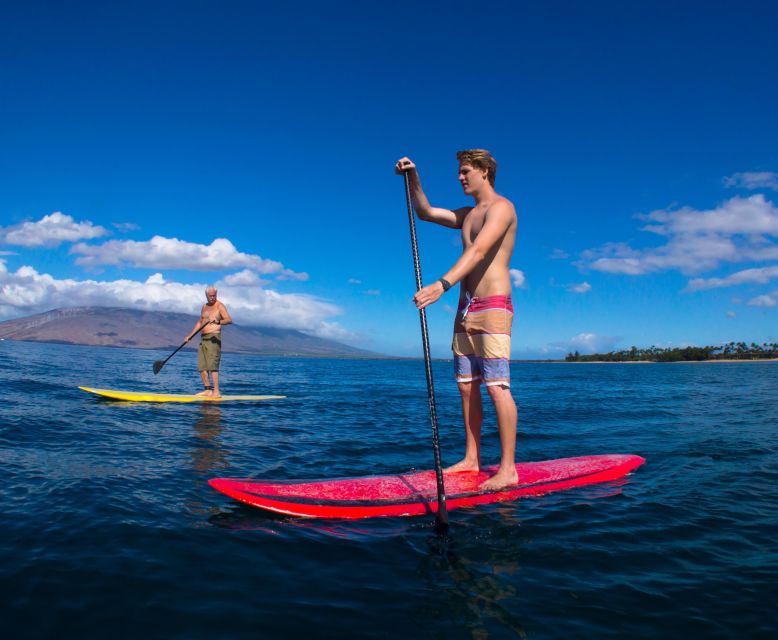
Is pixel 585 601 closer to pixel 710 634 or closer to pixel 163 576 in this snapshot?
pixel 710 634

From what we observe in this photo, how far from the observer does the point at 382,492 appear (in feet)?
16.8

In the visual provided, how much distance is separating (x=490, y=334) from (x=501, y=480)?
1.73 m

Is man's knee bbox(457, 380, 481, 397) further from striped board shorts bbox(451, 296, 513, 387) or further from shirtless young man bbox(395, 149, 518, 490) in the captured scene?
striped board shorts bbox(451, 296, 513, 387)

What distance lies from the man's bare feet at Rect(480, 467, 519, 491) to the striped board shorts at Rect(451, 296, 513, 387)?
108 cm

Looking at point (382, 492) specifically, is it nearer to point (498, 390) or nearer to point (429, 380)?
point (429, 380)

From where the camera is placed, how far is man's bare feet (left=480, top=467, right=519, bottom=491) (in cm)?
538

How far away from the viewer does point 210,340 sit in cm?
1512

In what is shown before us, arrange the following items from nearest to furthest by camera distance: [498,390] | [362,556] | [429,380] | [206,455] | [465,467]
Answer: [362,556] < [429,380] < [498,390] < [465,467] < [206,455]

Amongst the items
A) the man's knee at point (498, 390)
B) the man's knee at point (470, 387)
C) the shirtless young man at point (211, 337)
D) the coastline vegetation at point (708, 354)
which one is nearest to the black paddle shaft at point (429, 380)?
the man's knee at point (498, 390)

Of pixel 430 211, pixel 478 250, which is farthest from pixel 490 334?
pixel 430 211

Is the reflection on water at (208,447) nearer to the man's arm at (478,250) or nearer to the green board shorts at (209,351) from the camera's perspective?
the green board shorts at (209,351)

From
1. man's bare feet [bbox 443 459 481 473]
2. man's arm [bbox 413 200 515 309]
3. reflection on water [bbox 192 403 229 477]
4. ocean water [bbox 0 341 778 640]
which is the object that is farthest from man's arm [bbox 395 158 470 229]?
reflection on water [bbox 192 403 229 477]

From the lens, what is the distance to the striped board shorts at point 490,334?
5348 mm

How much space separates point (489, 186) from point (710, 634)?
15.4 feet
